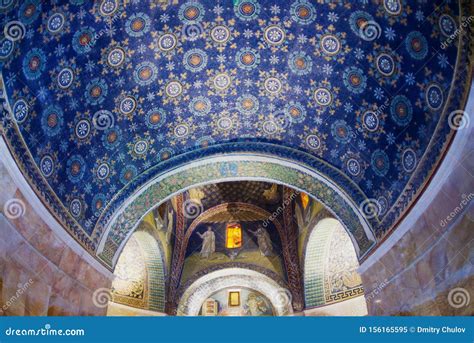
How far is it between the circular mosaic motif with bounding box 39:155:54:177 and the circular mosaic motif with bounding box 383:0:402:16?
498 centimetres

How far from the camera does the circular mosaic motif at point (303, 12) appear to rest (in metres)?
6.30

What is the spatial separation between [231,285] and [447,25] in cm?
1043

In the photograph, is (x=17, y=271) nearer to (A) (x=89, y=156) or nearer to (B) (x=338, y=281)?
(A) (x=89, y=156)

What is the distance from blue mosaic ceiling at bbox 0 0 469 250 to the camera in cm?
543

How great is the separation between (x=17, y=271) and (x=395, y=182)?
202 inches

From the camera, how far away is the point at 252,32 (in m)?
6.77

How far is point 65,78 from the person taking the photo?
6.13 m

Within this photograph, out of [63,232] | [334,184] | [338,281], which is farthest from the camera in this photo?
[338,281]

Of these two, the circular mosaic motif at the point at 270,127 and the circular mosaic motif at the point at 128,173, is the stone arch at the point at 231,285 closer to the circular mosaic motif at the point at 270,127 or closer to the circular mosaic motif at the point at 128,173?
the circular mosaic motif at the point at 128,173

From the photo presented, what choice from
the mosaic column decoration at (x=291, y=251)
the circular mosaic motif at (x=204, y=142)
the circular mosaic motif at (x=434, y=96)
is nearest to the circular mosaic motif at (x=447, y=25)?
the circular mosaic motif at (x=434, y=96)

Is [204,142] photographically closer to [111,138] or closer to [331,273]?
[111,138]

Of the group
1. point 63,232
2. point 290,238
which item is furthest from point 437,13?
point 290,238

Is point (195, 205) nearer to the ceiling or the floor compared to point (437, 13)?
nearer to the ceiling

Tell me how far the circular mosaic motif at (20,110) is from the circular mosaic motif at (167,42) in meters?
2.21
